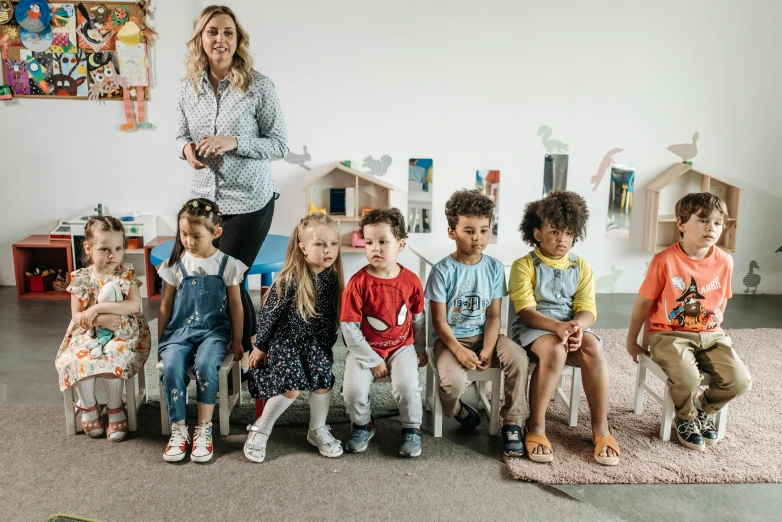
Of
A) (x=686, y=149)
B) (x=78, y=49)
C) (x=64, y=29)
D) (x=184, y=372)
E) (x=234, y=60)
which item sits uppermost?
(x=64, y=29)

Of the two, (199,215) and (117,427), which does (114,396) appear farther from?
(199,215)

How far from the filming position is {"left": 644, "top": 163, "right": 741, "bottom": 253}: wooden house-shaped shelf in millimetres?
4004

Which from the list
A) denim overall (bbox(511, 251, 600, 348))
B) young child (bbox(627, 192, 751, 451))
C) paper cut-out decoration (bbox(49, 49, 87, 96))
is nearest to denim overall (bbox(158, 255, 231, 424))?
denim overall (bbox(511, 251, 600, 348))

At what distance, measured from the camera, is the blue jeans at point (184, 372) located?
6.87ft

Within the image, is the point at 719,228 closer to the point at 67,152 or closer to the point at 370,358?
the point at 370,358

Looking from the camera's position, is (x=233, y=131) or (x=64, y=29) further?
(x=64, y=29)

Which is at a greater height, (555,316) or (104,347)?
(555,316)

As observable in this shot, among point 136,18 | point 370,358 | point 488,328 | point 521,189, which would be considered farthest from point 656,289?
point 136,18

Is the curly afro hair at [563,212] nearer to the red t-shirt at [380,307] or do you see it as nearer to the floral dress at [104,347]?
the red t-shirt at [380,307]

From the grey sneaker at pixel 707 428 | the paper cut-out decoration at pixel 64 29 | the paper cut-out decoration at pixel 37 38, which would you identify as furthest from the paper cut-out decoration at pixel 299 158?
the grey sneaker at pixel 707 428

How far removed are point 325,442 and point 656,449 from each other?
3.50 feet

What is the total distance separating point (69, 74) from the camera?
3887 mm

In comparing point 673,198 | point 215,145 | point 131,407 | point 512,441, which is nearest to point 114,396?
point 131,407

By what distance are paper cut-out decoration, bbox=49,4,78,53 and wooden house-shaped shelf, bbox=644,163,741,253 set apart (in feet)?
11.5
